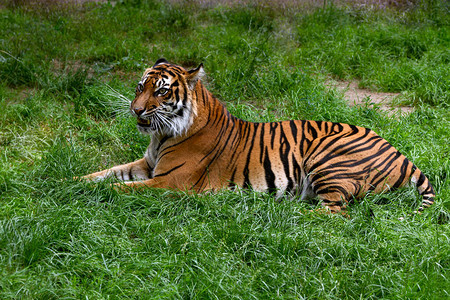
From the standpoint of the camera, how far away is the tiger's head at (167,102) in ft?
15.0

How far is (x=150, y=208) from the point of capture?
4.25 meters

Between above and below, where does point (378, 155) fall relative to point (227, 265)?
above

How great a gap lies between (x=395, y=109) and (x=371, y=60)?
4.70ft

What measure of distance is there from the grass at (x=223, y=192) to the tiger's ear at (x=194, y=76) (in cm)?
110

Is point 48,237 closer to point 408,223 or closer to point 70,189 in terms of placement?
point 70,189

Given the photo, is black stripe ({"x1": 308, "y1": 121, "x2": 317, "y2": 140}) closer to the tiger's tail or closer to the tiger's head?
the tiger's tail

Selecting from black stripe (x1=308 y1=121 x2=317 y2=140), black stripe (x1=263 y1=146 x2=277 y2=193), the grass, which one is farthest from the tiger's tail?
black stripe (x1=263 y1=146 x2=277 y2=193)

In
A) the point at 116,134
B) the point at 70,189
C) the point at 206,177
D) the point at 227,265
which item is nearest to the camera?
the point at 227,265

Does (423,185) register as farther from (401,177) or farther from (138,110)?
(138,110)

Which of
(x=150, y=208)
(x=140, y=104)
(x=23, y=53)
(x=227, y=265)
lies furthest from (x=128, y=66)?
(x=227, y=265)

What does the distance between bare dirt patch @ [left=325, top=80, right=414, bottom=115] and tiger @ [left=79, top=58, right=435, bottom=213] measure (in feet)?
6.67

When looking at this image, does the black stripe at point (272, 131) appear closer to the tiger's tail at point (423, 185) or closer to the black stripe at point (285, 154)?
the black stripe at point (285, 154)

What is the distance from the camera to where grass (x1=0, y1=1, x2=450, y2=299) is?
11.1 feet

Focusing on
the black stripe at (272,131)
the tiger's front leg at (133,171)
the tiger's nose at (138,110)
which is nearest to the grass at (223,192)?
the tiger's front leg at (133,171)
